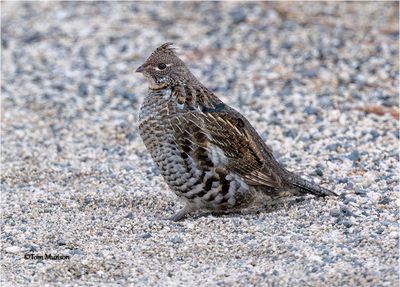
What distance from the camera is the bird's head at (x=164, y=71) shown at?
8406 mm

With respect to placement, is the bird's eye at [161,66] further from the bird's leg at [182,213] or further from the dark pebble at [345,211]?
the dark pebble at [345,211]

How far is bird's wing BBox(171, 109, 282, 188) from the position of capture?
7906 millimetres

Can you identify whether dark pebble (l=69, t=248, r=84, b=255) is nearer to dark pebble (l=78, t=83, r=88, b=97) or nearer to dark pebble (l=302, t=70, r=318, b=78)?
dark pebble (l=78, t=83, r=88, b=97)

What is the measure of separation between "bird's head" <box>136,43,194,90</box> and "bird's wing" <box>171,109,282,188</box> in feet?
1.65

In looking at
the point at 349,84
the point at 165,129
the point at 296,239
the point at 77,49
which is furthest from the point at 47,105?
the point at 296,239

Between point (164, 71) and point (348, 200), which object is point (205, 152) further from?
point (348, 200)

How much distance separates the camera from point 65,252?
7324 millimetres

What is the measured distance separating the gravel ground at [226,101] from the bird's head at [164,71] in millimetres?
1137

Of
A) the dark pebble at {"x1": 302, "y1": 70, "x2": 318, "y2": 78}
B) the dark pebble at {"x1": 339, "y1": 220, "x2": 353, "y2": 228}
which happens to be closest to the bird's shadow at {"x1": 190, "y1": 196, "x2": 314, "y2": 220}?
the dark pebble at {"x1": 339, "y1": 220, "x2": 353, "y2": 228}

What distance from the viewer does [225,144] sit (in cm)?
802

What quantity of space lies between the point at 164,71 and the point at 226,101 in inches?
166

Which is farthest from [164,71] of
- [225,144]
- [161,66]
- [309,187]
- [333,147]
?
[333,147]

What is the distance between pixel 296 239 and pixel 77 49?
889 centimetres

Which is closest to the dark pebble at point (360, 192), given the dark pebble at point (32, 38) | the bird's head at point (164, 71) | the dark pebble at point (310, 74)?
the bird's head at point (164, 71)
